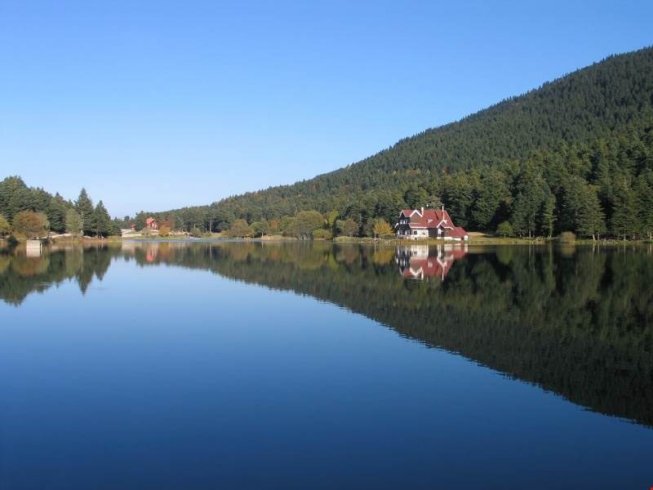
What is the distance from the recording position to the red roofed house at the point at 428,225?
375ft

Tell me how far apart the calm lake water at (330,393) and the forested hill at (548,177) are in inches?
2776

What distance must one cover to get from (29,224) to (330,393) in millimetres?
106918

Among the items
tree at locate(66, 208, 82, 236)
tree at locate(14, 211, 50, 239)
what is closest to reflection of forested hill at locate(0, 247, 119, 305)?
tree at locate(14, 211, 50, 239)

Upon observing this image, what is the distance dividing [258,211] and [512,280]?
148 meters

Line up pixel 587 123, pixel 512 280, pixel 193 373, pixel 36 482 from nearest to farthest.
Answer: pixel 36 482 → pixel 193 373 → pixel 512 280 → pixel 587 123

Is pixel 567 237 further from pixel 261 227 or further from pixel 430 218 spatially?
pixel 261 227

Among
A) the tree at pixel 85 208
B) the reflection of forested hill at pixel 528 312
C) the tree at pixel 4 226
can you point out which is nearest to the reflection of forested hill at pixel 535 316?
the reflection of forested hill at pixel 528 312

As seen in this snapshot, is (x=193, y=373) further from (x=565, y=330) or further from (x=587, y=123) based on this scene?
(x=587, y=123)

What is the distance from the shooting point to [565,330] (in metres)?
20.4

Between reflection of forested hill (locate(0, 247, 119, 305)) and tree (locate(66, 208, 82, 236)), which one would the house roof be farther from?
reflection of forested hill (locate(0, 247, 119, 305))

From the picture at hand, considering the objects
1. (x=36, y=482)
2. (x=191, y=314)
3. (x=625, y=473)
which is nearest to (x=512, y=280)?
(x=191, y=314)

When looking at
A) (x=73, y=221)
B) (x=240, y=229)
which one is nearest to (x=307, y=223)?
(x=240, y=229)

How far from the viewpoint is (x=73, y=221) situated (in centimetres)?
12244

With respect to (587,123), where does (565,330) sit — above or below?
below
